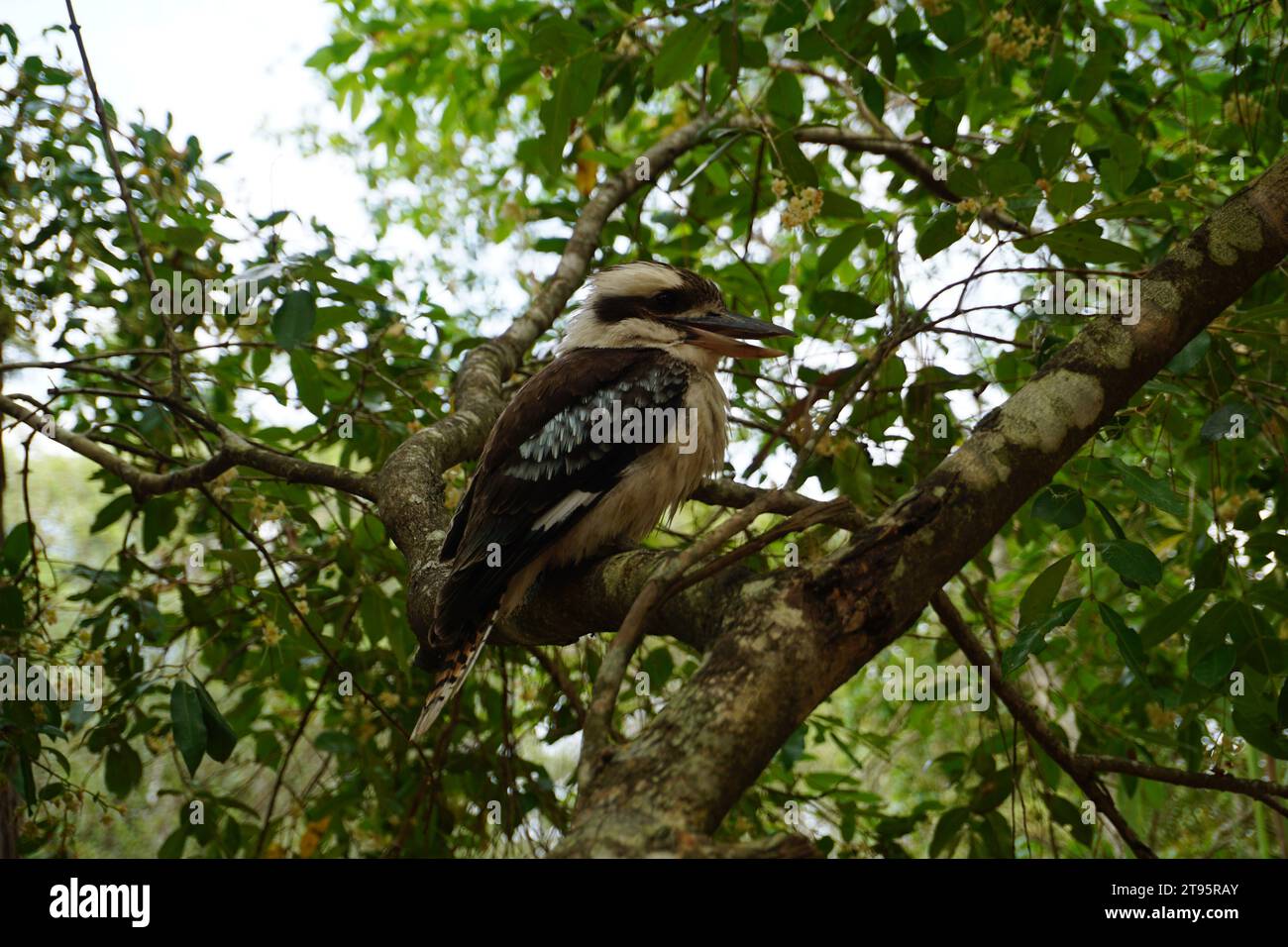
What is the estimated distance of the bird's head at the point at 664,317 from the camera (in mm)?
2568

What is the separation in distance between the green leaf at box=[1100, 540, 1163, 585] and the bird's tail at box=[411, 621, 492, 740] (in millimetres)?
1131

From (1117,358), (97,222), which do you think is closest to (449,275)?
(97,222)

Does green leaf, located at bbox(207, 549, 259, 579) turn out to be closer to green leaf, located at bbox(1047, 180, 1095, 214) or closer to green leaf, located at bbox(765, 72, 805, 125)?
green leaf, located at bbox(765, 72, 805, 125)

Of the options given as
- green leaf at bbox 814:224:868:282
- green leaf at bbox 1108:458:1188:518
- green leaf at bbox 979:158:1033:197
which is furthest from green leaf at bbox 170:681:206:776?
green leaf at bbox 979:158:1033:197

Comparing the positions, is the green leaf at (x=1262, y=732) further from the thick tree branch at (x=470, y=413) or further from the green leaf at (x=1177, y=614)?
the thick tree branch at (x=470, y=413)

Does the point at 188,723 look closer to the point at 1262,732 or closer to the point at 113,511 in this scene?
the point at 113,511

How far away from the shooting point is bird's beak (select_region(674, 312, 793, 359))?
251cm

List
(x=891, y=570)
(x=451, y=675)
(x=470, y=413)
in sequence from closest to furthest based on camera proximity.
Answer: (x=891, y=570)
(x=451, y=675)
(x=470, y=413)

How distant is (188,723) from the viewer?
1.93 meters

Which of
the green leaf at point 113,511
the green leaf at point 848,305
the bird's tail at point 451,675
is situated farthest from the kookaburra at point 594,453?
the green leaf at point 113,511

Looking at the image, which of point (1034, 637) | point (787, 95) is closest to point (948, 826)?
point (1034, 637)

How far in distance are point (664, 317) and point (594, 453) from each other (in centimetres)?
55
